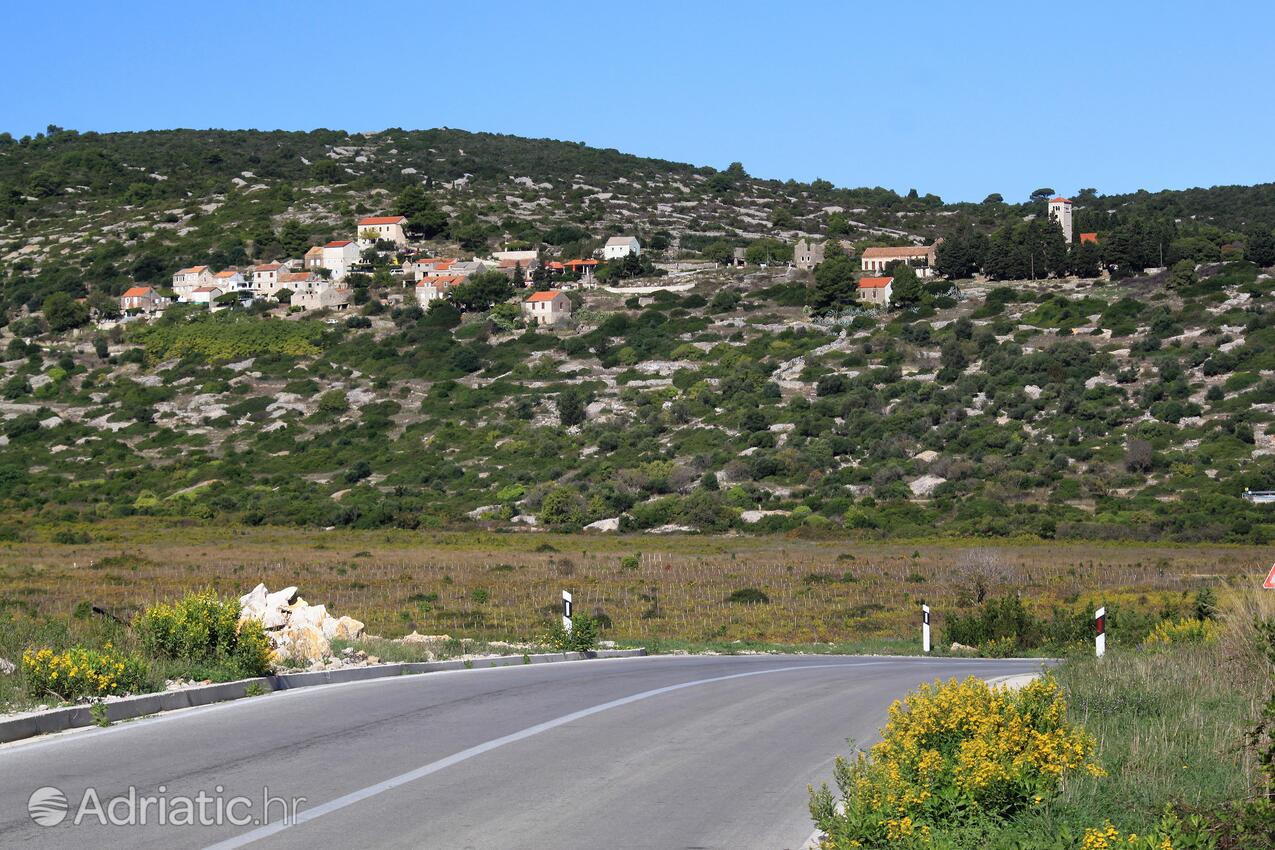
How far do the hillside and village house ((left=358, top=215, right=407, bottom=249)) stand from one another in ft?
12.7

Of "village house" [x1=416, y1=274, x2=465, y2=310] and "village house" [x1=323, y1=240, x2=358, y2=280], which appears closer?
"village house" [x1=416, y1=274, x2=465, y2=310]

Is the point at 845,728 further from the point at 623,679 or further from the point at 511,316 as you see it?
the point at 511,316

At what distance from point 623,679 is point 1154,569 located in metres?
32.7

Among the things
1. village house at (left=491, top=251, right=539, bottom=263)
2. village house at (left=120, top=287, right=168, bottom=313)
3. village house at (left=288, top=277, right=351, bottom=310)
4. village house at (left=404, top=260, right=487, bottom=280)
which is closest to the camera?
village house at (left=120, top=287, right=168, bottom=313)

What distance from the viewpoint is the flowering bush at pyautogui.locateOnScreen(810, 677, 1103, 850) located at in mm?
6816

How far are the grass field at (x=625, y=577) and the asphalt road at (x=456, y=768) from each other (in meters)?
12.4

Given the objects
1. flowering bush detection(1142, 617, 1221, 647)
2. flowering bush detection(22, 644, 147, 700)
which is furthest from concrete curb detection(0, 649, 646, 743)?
flowering bush detection(1142, 617, 1221, 647)

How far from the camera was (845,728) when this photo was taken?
1266cm

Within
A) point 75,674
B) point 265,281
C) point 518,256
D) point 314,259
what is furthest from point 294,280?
point 75,674

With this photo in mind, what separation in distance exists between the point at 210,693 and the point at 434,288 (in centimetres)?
10928

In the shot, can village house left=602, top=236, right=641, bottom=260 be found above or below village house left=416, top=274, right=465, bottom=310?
above

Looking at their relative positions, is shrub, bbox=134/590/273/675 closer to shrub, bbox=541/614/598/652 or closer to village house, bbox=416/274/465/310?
shrub, bbox=541/614/598/652

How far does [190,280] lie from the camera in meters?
126

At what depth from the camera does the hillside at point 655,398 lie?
226 feet
